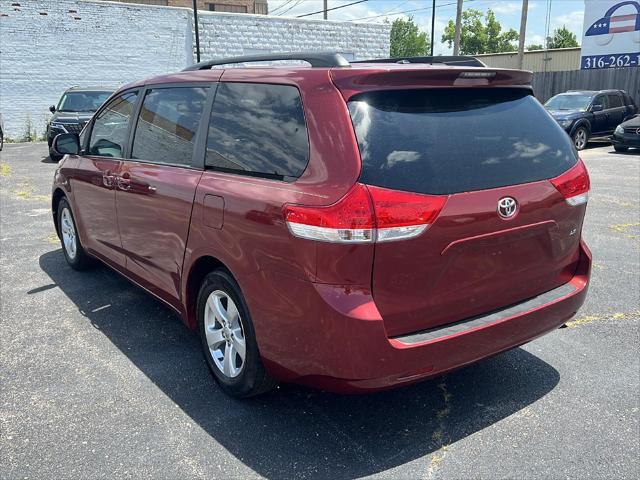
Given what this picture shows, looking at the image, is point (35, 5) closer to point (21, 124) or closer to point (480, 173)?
point (21, 124)

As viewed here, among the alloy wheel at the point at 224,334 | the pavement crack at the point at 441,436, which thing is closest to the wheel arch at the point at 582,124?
the pavement crack at the point at 441,436

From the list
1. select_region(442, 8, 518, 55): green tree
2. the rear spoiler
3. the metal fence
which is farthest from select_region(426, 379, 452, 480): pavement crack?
select_region(442, 8, 518, 55): green tree

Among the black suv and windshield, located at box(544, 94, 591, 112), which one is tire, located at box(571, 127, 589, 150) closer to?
windshield, located at box(544, 94, 591, 112)

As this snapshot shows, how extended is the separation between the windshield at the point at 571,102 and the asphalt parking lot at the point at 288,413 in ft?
47.6

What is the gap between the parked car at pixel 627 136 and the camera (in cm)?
1596

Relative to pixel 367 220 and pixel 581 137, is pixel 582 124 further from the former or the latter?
pixel 367 220

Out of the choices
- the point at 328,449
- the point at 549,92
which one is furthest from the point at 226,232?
the point at 549,92

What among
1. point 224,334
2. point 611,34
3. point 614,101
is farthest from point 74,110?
point 611,34

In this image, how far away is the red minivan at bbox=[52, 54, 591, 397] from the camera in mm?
2588

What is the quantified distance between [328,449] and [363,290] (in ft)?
2.97

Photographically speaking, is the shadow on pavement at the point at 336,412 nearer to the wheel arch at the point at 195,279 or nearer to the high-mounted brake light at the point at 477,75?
the wheel arch at the point at 195,279

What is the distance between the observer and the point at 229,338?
3338mm

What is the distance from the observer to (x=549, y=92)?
25438 millimetres

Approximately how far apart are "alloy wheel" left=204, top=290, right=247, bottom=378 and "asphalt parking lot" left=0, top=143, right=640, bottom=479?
0.69 feet
